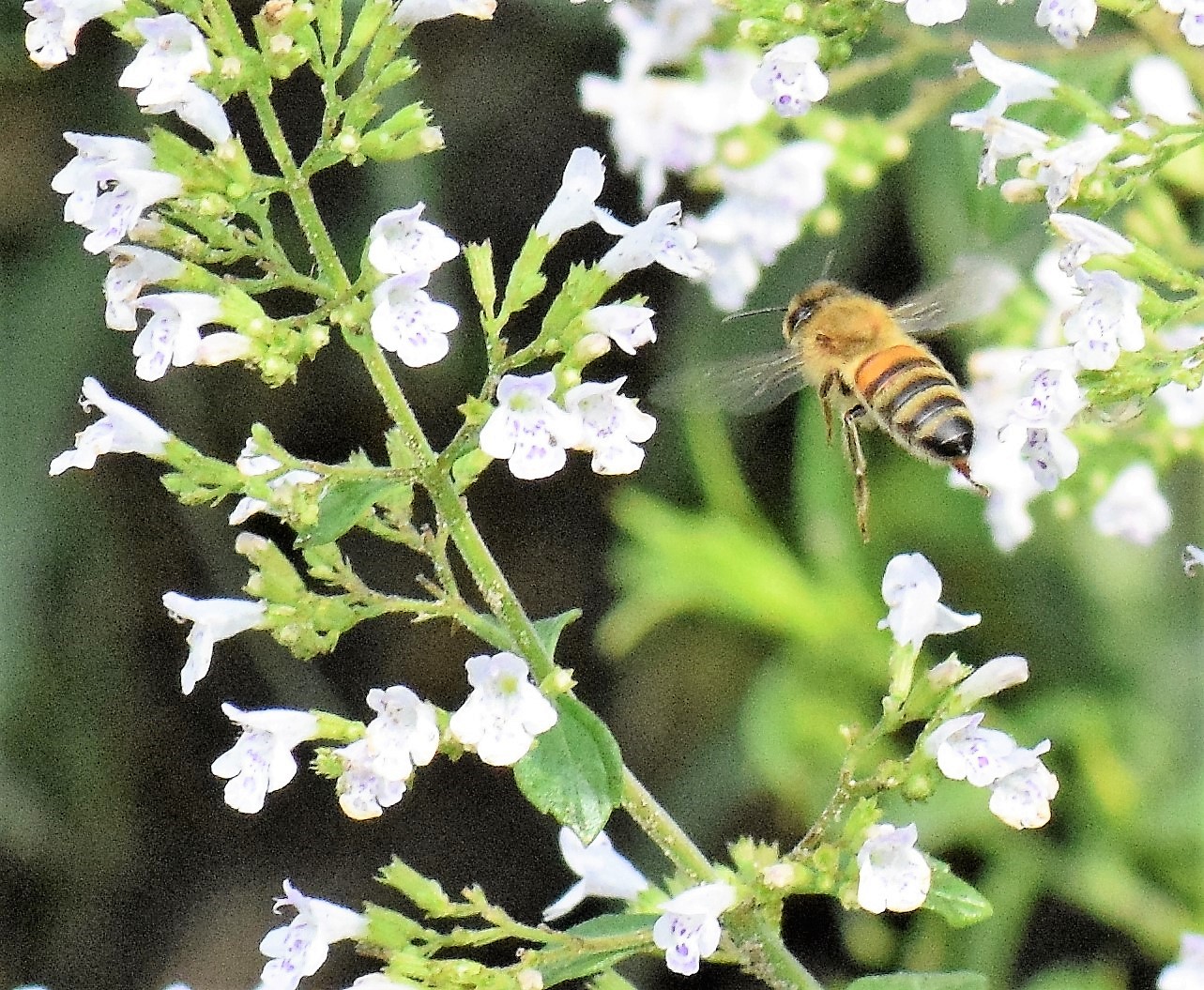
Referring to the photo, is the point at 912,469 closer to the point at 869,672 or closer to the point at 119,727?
the point at 869,672

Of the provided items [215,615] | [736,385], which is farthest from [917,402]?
[215,615]

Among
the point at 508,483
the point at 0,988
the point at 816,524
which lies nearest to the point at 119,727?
the point at 0,988

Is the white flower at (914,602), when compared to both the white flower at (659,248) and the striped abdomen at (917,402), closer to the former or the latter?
the striped abdomen at (917,402)

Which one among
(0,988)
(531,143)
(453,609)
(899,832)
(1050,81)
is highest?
(1050,81)

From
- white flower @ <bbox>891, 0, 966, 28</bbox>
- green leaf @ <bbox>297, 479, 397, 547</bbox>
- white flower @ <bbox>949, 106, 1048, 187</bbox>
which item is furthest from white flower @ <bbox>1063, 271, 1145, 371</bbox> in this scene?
green leaf @ <bbox>297, 479, 397, 547</bbox>

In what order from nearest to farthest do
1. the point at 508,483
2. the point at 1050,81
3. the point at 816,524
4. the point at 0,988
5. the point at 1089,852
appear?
the point at 1050,81 < the point at 1089,852 < the point at 816,524 < the point at 0,988 < the point at 508,483

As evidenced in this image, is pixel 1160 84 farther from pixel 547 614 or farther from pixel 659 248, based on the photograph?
pixel 547 614

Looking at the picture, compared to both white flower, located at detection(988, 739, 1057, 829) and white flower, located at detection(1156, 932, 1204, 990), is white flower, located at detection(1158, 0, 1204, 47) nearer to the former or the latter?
white flower, located at detection(988, 739, 1057, 829)
